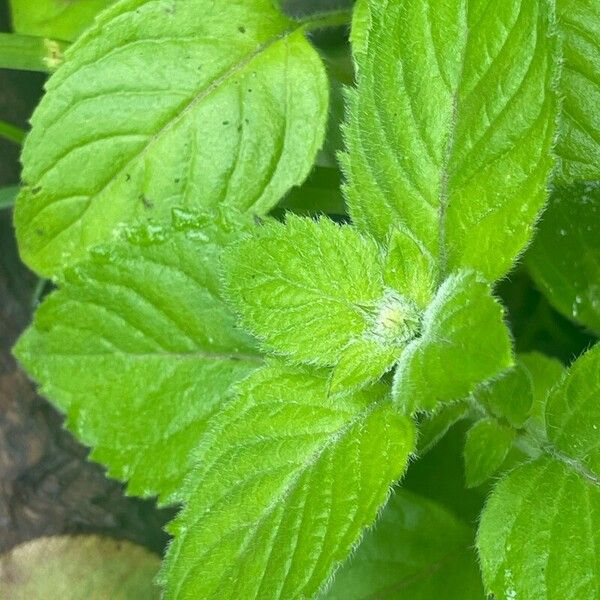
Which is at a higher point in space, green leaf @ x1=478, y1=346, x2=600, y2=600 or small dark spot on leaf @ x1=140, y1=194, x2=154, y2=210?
small dark spot on leaf @ x1=140, y1=194, x2=154, y2=210

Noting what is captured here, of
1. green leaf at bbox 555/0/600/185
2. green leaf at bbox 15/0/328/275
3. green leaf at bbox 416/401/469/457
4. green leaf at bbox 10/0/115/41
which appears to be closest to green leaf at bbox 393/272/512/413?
green leaf at bbox 416/401/469/457

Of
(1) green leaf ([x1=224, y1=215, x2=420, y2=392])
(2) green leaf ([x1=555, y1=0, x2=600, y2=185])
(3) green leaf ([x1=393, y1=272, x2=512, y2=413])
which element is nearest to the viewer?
(3) green leaf ([x1=393, y1=272, x2=512, y2=413])

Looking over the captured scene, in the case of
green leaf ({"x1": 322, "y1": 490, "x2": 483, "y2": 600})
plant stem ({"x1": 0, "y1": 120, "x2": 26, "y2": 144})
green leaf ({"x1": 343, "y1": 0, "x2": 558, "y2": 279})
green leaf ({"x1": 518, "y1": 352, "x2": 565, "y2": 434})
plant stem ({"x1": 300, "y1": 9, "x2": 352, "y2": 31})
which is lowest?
green leaf ({"x1": 322, "y1": 490, "x2": 483, "y2": 600})

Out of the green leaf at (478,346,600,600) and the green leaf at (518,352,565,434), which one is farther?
the green leaf at (518,352,565,434)

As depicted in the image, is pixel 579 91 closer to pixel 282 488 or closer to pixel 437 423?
pixel 437 423

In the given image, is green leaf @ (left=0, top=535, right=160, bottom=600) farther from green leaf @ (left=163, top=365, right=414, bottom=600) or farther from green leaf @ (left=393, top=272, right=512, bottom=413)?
green leaf @ (left=393, top=272, right=512, bottom=413)

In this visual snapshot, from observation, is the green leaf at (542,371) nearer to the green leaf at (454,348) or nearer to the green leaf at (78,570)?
the green leaf at (454,348)

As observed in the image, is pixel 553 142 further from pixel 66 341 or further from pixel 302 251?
pixel 66 341
